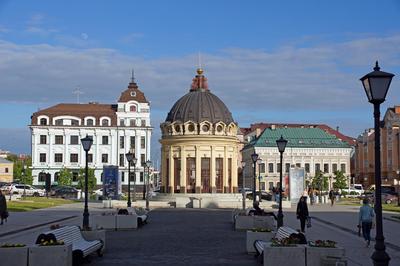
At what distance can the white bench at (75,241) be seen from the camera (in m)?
13.7

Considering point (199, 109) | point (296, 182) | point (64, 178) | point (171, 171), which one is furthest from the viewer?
point (64, 178)

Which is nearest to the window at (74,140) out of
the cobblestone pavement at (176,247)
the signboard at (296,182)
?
the signboard at (296,182)

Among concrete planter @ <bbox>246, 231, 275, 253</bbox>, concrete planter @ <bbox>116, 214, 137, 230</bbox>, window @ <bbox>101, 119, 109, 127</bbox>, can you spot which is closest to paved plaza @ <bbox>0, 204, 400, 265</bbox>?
concrete planter @ <bbox>246, 231, 275, 253</bbox>

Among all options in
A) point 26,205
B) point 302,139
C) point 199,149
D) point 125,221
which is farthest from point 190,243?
point 302,139

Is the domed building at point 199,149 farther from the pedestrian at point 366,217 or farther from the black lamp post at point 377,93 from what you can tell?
the black lamp post at point 377,93

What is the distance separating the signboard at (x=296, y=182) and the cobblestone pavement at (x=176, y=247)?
25.2 meters

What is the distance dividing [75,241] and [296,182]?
1514 inches

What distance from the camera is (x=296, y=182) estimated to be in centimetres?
5262

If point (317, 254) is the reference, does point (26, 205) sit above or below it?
below

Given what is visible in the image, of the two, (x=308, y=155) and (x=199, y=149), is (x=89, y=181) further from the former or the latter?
(x=308, y=155)

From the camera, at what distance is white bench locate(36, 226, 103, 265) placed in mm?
13705

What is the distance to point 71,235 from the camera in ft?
51.5

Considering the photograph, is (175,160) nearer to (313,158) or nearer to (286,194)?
(286,194)

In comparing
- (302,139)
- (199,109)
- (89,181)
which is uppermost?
(302,139)
